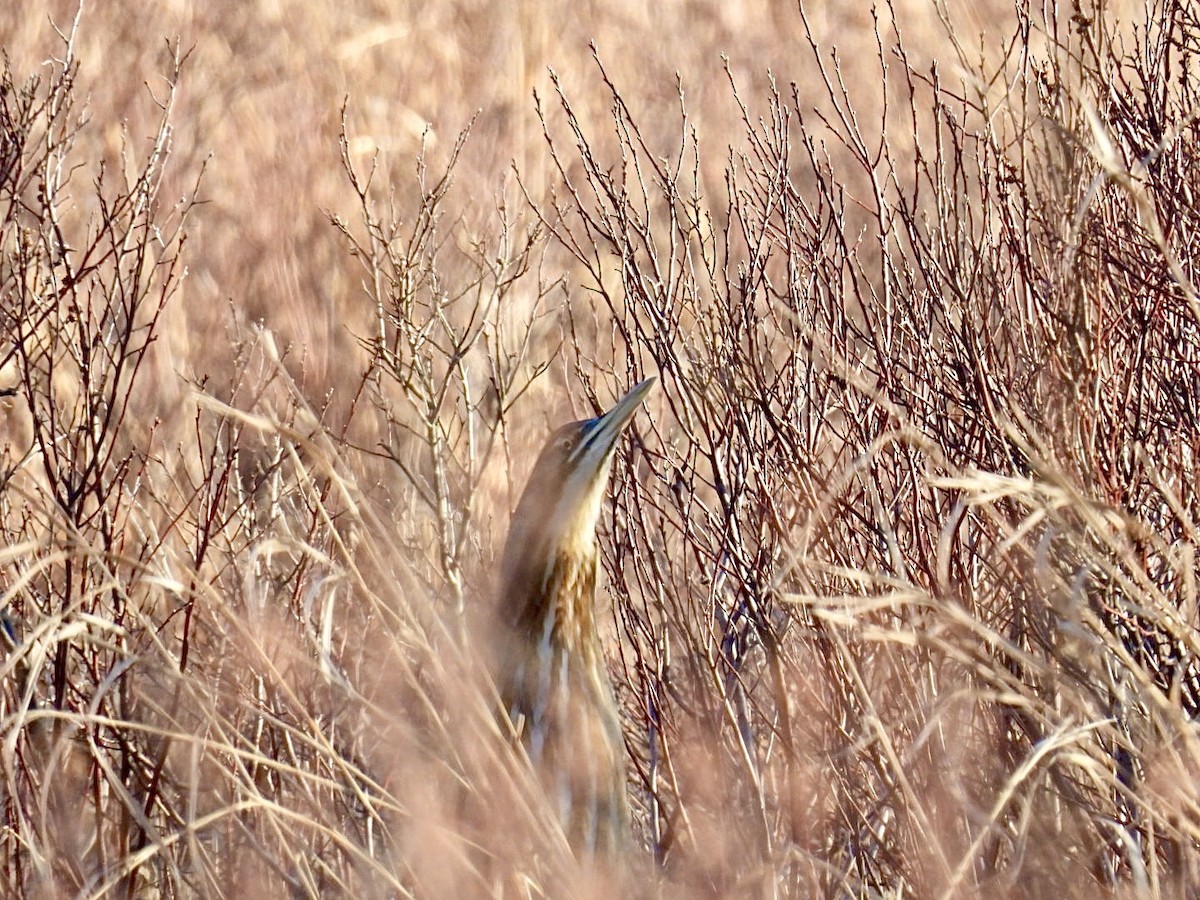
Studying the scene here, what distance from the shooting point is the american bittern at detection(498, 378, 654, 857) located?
3.57 m

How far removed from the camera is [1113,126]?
3605mm

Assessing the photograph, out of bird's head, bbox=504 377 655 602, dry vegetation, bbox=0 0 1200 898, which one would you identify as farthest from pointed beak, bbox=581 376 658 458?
dry vegetation, bbox=0 0 1200 898

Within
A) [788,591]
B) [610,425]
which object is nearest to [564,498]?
[610,425]

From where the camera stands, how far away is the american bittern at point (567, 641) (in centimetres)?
357

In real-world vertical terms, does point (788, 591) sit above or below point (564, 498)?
Answer: below

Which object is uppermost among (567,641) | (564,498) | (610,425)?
(610,425)

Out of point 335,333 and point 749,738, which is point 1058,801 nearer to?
point 749,738

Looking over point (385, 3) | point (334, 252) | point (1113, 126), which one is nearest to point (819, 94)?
point (385, 3)

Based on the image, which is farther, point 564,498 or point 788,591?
point 564,498

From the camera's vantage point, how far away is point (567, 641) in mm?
3746

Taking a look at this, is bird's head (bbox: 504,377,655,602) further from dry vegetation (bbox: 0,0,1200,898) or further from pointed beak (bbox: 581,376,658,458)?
dry vegetation (bbox: 0,0,1200,898)

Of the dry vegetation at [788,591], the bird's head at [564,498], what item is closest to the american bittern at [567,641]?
the bird's head at [564,498]

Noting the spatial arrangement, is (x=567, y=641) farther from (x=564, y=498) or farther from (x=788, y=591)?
(x=788, y=591)

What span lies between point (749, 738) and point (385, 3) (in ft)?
31.0
